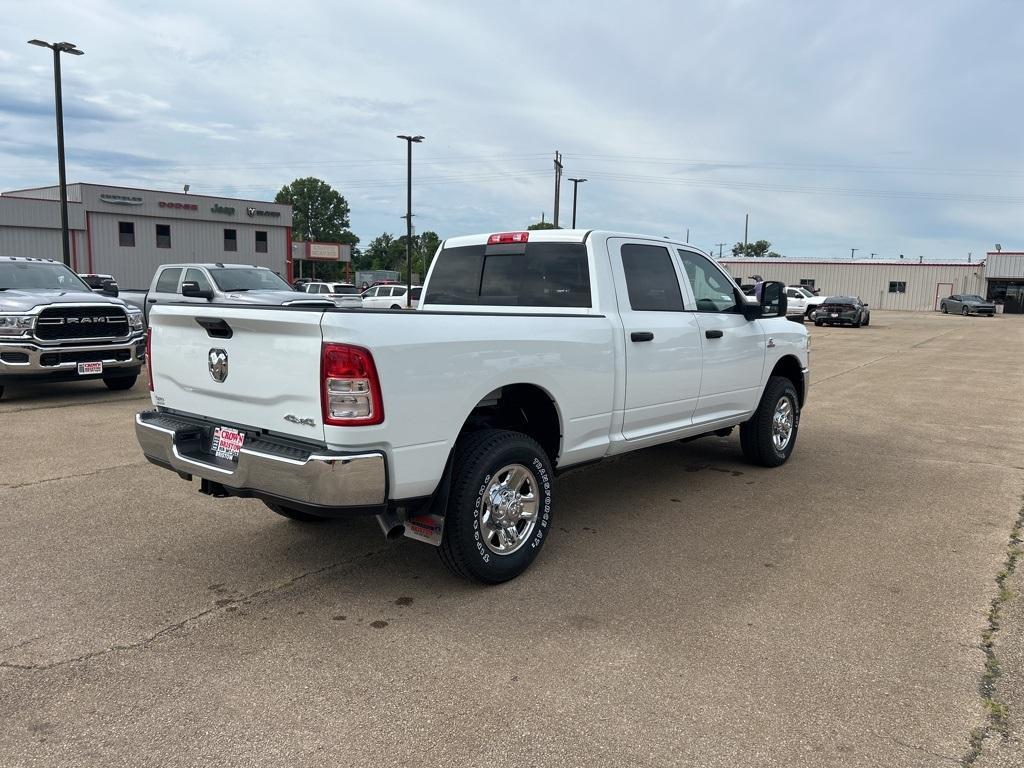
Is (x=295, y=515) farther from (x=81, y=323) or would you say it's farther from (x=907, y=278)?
(x=907, y=278)

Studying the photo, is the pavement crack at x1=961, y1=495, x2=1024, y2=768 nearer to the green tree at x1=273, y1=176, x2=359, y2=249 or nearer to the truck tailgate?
the truck tailgate

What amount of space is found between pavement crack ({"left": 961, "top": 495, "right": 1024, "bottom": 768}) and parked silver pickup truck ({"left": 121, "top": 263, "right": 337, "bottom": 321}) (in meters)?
10.9

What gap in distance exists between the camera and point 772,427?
657cm

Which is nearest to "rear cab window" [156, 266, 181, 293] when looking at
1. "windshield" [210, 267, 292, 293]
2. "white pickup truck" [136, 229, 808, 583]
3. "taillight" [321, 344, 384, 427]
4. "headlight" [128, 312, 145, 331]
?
"windshield" [210, 267, 292, 293]

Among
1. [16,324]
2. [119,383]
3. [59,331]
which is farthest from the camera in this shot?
[119,383]

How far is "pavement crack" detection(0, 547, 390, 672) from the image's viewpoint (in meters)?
3.17

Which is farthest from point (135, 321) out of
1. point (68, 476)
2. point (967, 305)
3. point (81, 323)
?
point (967, 305)

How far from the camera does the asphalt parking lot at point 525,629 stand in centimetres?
271

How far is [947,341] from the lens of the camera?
80.7 feet

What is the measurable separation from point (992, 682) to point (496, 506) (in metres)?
2.27

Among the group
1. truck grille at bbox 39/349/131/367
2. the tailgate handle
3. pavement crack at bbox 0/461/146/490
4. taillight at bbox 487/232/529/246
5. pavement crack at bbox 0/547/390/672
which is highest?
taillight at bbox 487/232/529/246

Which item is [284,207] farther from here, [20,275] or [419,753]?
[419,753]

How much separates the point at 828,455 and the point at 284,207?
160ft

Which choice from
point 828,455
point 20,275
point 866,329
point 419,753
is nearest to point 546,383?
point 419,753
